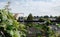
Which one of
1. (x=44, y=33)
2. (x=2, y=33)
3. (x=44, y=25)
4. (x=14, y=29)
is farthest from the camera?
(x=44, y=25)

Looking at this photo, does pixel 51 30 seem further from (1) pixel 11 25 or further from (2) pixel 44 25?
(1) pixel 11 25

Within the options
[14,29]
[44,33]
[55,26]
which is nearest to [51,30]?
[55,26]

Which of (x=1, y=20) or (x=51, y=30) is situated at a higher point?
(x=1, y=20)

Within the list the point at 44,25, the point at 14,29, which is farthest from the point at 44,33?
the point at 14,29

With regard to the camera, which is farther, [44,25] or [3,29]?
[44,25]

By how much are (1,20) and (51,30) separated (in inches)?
282

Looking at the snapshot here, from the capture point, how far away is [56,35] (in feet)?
35.6

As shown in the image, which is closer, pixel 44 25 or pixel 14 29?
pixel 14 29

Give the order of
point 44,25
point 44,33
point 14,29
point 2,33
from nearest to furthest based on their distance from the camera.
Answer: point 2,33
point 14,29
point 44,33
point 44,25

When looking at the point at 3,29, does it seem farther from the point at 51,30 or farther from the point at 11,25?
the point at 51,30

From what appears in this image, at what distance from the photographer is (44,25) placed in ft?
36.3

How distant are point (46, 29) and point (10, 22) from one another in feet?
22.3

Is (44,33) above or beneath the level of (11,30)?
beneath

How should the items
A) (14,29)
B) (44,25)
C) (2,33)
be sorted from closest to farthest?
(2,33)
(14,29)
(44,25)
